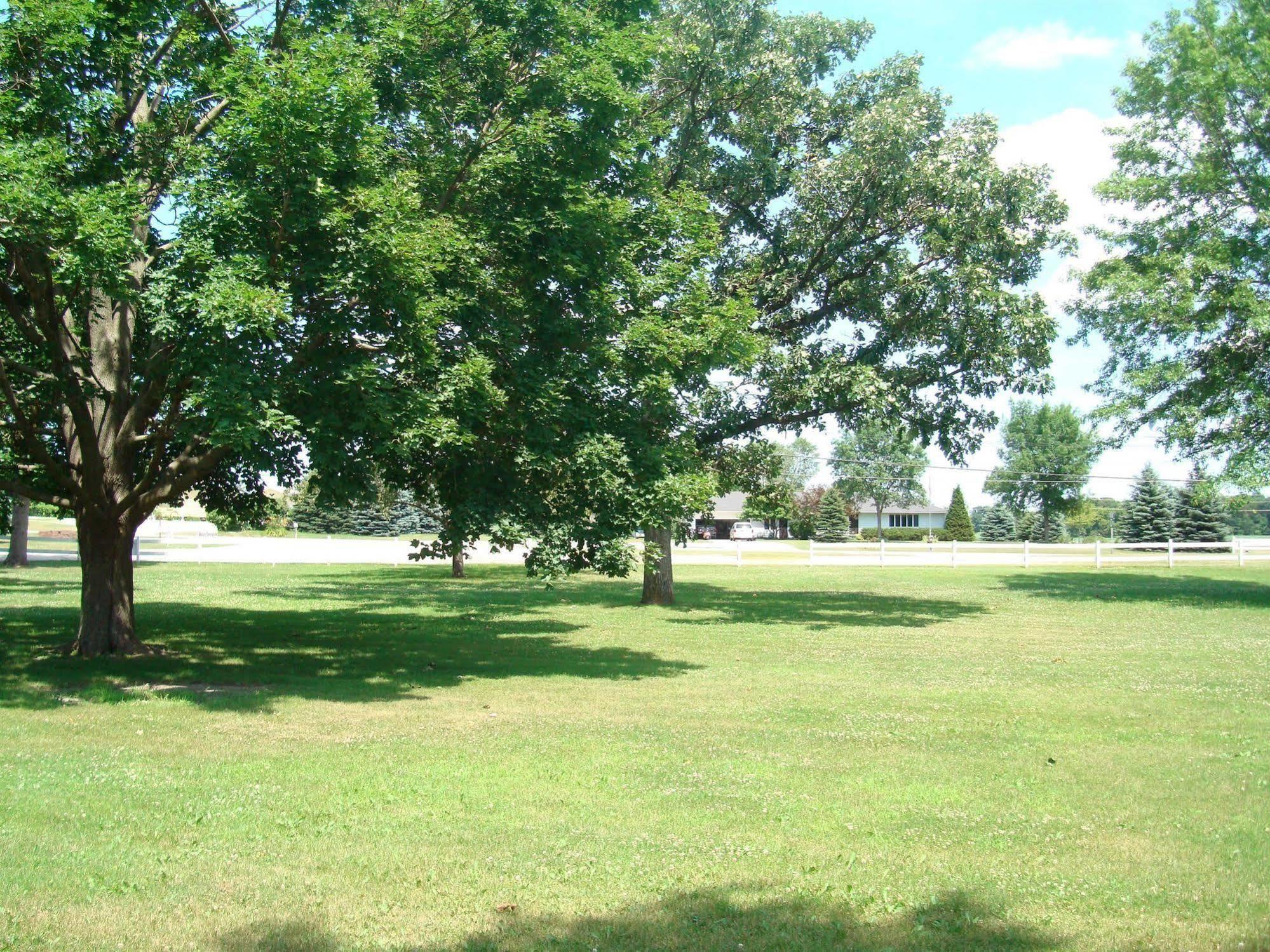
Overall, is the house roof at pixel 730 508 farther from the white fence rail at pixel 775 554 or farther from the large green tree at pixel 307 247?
the large green tree at pixel 307 247

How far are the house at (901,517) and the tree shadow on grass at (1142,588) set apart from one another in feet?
213

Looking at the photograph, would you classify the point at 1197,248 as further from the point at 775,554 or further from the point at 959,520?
the point at 959,520

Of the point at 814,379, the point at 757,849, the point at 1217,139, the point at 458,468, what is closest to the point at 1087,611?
the point at 814,379

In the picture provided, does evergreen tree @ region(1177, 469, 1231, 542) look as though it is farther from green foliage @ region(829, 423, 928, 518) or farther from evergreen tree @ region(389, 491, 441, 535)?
evergreen tree @ region(389, 491, 441, 535)

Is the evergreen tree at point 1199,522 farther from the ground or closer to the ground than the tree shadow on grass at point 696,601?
farther from the ground

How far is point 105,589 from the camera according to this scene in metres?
14.5

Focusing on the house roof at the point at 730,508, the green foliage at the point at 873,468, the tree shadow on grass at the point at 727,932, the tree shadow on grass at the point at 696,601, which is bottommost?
the tree shadow on grass at the point at 727,932

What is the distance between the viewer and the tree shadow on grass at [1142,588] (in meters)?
27.4

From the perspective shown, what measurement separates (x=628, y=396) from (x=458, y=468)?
2.62m

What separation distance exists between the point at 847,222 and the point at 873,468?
237 ft

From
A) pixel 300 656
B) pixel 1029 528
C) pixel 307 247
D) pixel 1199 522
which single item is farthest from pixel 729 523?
pixel 307 247

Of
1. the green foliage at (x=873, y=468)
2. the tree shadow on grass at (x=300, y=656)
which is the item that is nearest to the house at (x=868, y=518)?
the green foliage at (x=873, y=468)

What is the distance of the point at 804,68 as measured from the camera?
80.8 ft

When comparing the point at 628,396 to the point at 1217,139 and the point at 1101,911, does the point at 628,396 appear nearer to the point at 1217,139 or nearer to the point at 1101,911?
the point at 1101,911
